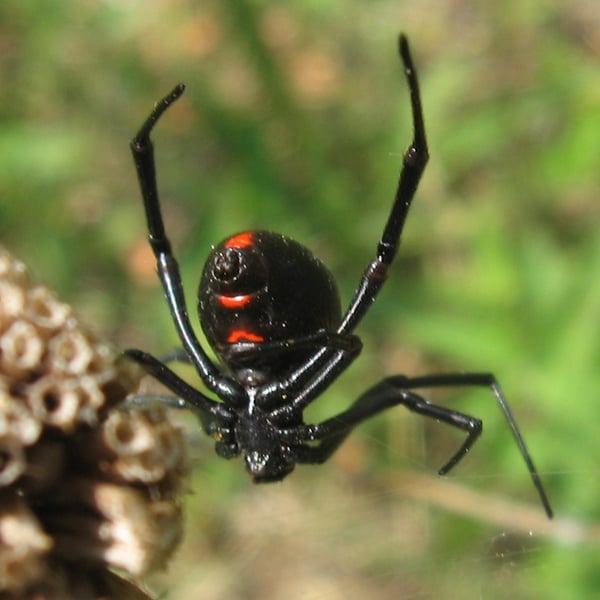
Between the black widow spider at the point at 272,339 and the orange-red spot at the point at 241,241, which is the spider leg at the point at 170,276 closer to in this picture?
the black widow spider at the point at 272,339

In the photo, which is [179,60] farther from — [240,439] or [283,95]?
[240,439]

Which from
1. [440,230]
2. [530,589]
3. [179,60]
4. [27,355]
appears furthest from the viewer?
[179,60]

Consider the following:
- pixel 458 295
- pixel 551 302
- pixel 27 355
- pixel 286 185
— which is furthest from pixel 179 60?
pixel 27 355

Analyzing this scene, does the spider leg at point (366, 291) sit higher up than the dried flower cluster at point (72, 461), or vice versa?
the spider leg at point (366, 291)

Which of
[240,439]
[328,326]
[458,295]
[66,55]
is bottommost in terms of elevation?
[240,439]

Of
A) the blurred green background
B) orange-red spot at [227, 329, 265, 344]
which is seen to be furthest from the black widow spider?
the blurred green background

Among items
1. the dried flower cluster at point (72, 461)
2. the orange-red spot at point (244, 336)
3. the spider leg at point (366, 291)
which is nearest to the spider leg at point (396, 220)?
the spider leg at point (366, 291)
